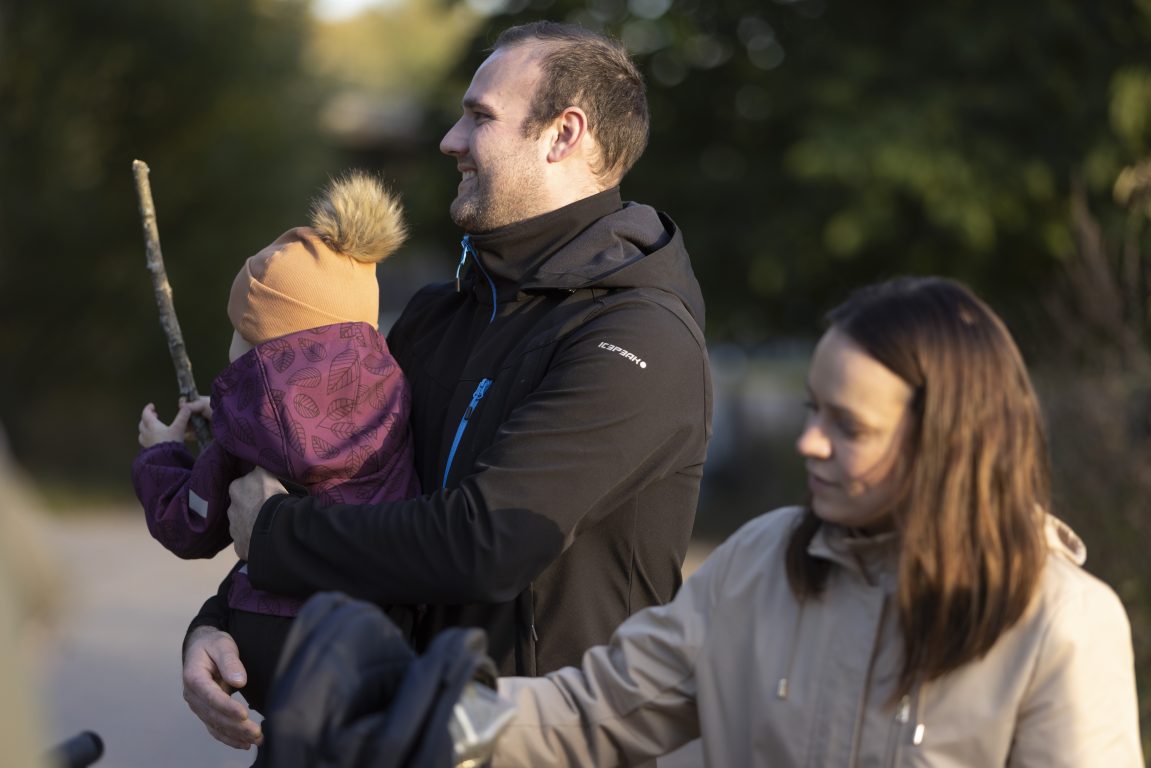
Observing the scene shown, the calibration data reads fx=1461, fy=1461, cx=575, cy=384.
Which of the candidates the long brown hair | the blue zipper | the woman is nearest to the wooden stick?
the blue zipper

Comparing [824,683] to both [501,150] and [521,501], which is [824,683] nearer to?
[521,501]

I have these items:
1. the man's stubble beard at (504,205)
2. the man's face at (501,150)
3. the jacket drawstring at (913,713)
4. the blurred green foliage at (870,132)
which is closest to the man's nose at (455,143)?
the man's face at (501,150)

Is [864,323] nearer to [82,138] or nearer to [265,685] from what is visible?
[265,685]

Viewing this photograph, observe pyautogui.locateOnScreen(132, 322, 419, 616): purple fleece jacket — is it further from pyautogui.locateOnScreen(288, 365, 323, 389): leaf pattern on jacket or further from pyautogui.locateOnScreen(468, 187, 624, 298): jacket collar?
pyautogui.locateOnScreen(468, 187, 624, 298): jacket collar

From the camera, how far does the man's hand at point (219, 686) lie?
283 centimetres

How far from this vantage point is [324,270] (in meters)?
3.00

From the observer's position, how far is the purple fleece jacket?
282 centimetres

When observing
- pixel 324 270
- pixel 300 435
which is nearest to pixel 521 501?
pixel 300 435

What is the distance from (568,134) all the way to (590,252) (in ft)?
1.00

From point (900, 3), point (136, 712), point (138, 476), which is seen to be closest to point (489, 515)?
point (138, 476)

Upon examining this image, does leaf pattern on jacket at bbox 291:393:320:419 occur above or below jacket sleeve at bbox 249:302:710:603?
above

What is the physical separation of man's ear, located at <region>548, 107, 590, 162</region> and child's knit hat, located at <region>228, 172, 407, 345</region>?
1.22 ft

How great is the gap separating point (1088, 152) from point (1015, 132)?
689 mm

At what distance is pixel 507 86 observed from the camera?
123 inches
